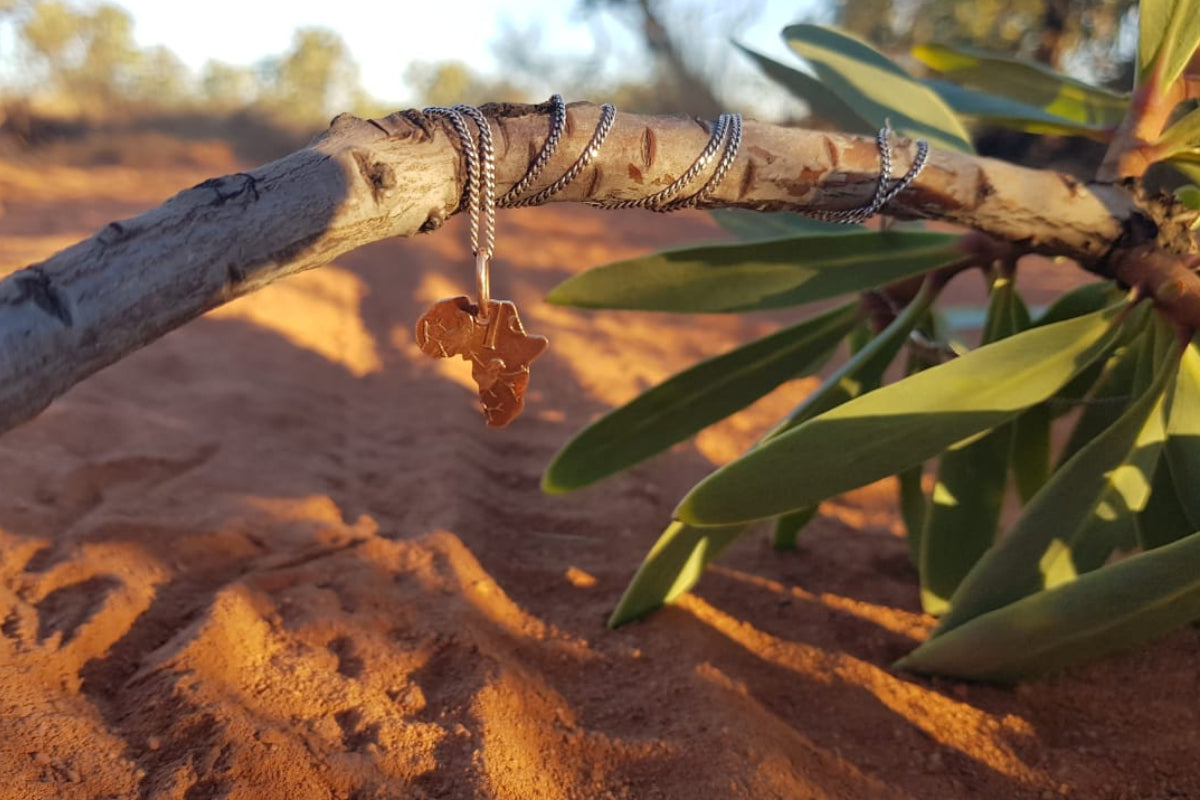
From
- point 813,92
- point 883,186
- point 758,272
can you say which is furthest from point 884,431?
point 813,92

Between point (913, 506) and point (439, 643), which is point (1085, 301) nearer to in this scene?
point (913, 506)

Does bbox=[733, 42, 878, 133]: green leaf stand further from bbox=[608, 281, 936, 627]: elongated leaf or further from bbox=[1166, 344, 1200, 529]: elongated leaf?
bbox=[1166, 344, 1200, 529]: elongated leaf

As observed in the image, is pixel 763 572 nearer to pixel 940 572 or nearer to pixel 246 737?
pixel 940 572

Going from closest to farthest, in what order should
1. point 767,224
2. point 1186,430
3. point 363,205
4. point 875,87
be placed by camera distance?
point 363,205 → point 1186,430 → point 875,87 → point 767,224

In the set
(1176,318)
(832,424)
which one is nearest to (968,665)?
(832,424)

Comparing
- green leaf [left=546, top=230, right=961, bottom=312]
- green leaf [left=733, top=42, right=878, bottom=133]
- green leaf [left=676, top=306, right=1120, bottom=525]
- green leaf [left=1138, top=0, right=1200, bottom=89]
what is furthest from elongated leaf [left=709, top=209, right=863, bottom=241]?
green leaf [left=676, top=306, right=1120, bottom=525]

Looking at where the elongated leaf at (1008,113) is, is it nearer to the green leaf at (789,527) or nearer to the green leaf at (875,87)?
the green leaf at (875,87)
